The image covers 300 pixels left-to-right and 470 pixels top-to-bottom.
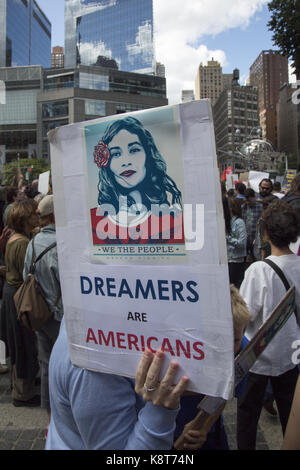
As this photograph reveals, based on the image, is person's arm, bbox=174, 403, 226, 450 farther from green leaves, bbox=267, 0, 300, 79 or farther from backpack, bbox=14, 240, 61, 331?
green leaves, bbox=267, 0, 300, 79

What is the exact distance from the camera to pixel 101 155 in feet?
3.87

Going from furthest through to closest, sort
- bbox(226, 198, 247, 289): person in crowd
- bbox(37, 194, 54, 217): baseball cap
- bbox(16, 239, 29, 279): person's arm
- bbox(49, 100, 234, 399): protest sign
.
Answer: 1. bbox(226, 198, 247, 289): person in crowd
2. bbox(16, 239, 29, 279): person's arm
3. bbox(37, 194, 54, 217): baseball cap
4. bbox(49, 100, 234, 399): protest sign

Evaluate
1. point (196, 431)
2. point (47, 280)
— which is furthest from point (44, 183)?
point (196, 431)

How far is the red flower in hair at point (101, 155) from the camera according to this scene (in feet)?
3.84

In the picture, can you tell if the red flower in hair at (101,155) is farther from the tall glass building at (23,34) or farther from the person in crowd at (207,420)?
the tall glass building at (23,34)

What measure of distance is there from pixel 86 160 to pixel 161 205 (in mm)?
311

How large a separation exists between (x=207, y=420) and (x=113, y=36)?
13422 cm

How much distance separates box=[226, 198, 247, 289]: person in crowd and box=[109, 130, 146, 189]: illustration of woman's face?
464 cm

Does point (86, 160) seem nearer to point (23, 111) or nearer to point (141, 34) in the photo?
point (23, 111)

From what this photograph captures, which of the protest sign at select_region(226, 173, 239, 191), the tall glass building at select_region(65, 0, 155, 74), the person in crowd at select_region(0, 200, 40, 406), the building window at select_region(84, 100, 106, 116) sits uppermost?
the tall glass building at select_region(65, 0, 155, 74)

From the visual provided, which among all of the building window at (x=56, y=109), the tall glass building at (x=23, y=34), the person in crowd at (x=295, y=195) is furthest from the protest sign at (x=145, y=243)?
the tall glass building at (x=23, y=34)

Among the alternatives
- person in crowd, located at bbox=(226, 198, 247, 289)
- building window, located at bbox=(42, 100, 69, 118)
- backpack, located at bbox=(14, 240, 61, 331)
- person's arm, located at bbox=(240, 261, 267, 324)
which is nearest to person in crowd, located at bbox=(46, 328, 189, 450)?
person's arm, located at bbox=(240, 261, 267, 324)

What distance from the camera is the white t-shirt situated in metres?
2.46

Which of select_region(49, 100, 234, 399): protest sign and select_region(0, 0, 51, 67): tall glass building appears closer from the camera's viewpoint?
select_region(49, 100, 234, 399): protest sign
